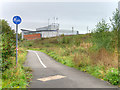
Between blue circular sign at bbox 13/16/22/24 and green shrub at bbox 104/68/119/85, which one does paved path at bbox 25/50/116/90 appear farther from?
blue circular sign at bbox 13/16/22/24

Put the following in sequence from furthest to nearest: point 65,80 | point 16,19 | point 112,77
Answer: point 16,19 → point 65,80 → point 112,77

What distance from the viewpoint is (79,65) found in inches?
536

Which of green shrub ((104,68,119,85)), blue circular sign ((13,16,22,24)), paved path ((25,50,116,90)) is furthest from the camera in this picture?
blue circular sign ((13,16,22,24))

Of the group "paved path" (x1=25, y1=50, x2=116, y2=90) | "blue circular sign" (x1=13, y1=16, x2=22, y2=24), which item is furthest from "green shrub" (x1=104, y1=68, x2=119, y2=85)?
"blue circular sign" (x1=13, y1=16, x2=22, y2=24)

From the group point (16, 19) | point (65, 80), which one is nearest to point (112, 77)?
point (65, 80)

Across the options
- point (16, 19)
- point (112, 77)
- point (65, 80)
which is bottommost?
point (65, 80)

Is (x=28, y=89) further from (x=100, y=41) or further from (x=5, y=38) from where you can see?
(x=100, y=41)

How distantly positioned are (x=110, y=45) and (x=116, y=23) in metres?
2.00

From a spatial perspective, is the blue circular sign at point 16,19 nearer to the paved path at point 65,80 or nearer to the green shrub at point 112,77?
the paved path at point 65,80

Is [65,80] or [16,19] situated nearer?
[65,80]

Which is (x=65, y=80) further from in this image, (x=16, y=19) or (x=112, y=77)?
(x=16, y=19)

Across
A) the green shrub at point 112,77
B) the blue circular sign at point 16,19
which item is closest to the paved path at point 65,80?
the green shrub at point 112,77

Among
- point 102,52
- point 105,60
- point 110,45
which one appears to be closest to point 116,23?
point 110,45

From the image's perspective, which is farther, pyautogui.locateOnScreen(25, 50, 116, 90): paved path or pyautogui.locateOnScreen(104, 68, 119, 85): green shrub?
pyautogui.locateOnScreen(104, 68, 119, 85): green shrub
